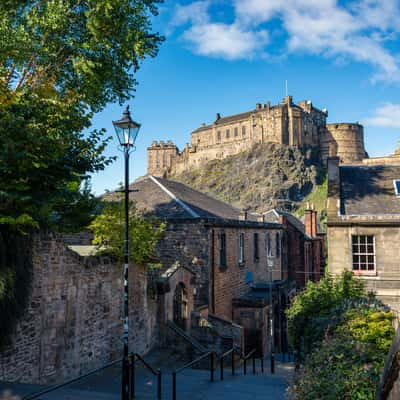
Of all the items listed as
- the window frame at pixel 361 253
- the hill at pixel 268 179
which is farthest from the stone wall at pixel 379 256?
the hill at pixel 268 179

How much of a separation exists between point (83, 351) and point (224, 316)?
11.1 meters

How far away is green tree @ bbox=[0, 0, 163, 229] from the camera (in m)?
9.45

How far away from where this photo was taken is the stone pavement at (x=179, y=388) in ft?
26.0

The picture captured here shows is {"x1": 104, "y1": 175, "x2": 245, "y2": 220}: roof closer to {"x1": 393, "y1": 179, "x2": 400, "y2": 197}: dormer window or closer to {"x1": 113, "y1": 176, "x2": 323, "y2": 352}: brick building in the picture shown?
{"x1": 113, "y1": 176, "x2": 323, "y2": 352}: brick building

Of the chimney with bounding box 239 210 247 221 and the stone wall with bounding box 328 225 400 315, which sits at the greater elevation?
the chimney with bounding box 239 210 247 221

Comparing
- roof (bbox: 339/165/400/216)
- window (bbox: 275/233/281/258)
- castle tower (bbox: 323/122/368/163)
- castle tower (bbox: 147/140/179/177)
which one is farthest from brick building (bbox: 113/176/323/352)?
castle tower (bbox: 147/140/179/177)

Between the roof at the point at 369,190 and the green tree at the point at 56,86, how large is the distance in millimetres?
12182

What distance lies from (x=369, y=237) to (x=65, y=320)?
14689 millimetres

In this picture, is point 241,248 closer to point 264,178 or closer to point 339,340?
point 339,340

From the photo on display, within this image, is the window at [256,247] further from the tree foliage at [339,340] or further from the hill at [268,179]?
the hill at [268,179]

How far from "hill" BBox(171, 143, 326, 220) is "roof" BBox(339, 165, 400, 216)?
64052 mm

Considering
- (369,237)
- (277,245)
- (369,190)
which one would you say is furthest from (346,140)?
(369,237)

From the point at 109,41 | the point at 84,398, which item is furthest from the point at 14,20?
the point at 84,398

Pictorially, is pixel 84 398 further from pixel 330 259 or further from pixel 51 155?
Result: pixel 330 259
